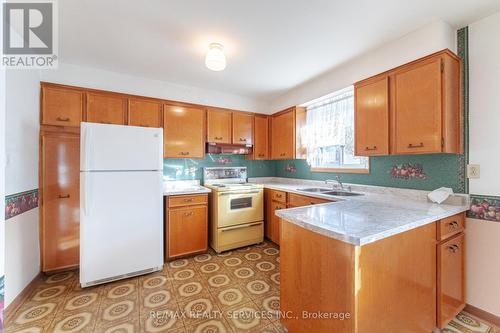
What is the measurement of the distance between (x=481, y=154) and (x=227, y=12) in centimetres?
235

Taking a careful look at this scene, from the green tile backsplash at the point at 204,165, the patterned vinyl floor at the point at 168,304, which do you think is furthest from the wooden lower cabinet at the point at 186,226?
the green tile backsplash at the point at 204,165

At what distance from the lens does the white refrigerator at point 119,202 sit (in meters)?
2.07

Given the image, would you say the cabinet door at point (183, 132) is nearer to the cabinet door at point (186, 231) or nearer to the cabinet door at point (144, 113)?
the cabinet door at point (144, 113)

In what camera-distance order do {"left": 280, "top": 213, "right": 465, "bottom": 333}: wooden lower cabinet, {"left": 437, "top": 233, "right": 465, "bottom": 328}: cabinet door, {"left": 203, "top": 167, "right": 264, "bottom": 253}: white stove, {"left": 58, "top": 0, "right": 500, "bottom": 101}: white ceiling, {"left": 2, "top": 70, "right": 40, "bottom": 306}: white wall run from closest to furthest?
1. {"left": 280, "top": 213, "right": 465, "bottom": 333}: wooden lower cabinet
2. {"left": 437, "top": 233, "right": 465, "bottom": 328}: cabinet door
3. {"left": 58, "top": 0, "right": 500, "bottom": 101}: white ceiling
4. {"left": 2, "top": 70, "right": 40, "bottom": 306}: white wall
5. {"left": 203, "top": 167, "right": 264, "bottom": 253}: white stove

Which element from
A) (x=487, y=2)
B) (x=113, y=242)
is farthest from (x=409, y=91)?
(x=113, y=242)

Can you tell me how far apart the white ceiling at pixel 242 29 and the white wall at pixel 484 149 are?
22 cm

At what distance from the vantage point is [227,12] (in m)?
1.66

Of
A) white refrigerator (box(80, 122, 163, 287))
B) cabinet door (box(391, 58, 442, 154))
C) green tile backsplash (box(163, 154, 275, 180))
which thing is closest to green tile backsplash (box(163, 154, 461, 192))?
green tile backsplash (box(163, 154, 275, 180))

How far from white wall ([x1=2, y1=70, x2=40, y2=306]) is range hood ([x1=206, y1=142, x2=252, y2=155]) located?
194cm

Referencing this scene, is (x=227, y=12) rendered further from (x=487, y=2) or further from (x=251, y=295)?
(x=251, y=295)

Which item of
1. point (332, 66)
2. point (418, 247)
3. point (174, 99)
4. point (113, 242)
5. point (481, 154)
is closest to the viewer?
point (418, 247)

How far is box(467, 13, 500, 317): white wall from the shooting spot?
1.66 m

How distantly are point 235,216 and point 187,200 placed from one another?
71 centimetres

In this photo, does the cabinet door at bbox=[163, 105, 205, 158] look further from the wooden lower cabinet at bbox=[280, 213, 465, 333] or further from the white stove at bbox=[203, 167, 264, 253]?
the wooden lower cabinet at bbox=[280, 213, 465, 333]
